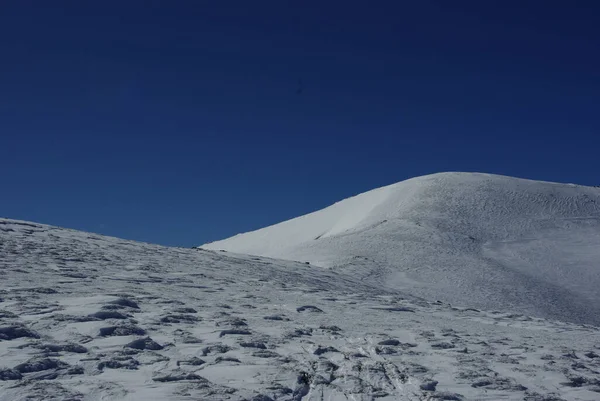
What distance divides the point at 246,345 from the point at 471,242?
117 feet

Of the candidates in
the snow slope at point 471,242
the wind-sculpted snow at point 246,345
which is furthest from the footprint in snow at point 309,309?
the snow slope at point 471,242

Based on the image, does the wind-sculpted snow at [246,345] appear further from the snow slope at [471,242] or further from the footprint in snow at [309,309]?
the snow slope at [471,242]

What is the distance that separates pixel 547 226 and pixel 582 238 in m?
3.86

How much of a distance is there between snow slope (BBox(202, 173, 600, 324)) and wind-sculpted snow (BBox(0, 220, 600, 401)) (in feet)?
42.4

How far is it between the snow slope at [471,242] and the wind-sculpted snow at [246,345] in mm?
12932

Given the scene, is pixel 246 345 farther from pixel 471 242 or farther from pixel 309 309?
pixel 471 242

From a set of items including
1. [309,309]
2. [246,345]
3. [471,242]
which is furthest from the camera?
[471,242]

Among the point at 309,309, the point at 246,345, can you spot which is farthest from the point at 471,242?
the point at 246,345

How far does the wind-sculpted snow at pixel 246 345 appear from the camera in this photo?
580 cm

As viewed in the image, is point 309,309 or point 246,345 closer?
point 246,345

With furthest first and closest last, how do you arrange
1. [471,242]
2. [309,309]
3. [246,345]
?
1. [471,242]
2. [309,309]
3. [246,345]

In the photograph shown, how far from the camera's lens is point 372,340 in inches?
356

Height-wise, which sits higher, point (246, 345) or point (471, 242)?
point (471, 242)

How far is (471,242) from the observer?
4028cm
